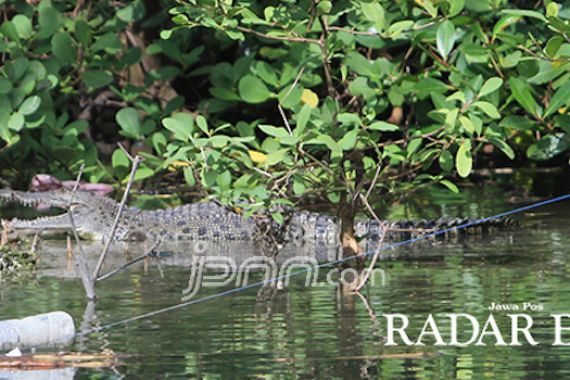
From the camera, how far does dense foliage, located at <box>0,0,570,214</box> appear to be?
748cm

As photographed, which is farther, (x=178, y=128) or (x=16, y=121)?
(x=16, y=121)

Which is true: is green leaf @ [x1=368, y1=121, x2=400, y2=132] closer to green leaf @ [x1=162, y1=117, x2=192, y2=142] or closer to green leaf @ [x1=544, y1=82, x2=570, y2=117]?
green leaf @ [x1=162, y1=117, x2=192, y2=142]

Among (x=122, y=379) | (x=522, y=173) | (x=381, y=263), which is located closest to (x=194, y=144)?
(x=381, y=263)

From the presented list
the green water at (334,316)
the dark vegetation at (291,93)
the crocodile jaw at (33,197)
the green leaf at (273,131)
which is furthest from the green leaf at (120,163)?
the green leaf at (273,131)

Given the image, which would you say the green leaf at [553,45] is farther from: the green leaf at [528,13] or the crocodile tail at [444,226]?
the crocodile tail at [444,226]

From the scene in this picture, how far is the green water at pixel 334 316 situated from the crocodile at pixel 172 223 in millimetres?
1012

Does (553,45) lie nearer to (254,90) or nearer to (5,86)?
(254,90)

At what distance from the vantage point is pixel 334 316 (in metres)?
6.44

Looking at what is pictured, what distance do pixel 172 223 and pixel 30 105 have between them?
128 cm

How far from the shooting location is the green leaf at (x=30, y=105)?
9859 mm


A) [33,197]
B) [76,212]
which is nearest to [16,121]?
[33,197]

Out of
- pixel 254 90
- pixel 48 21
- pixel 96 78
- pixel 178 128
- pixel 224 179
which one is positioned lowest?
pixel 224 179

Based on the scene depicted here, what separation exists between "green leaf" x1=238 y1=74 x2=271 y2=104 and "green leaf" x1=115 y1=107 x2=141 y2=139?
1.19 m

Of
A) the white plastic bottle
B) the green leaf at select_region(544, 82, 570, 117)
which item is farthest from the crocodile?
the white plastic bottle
